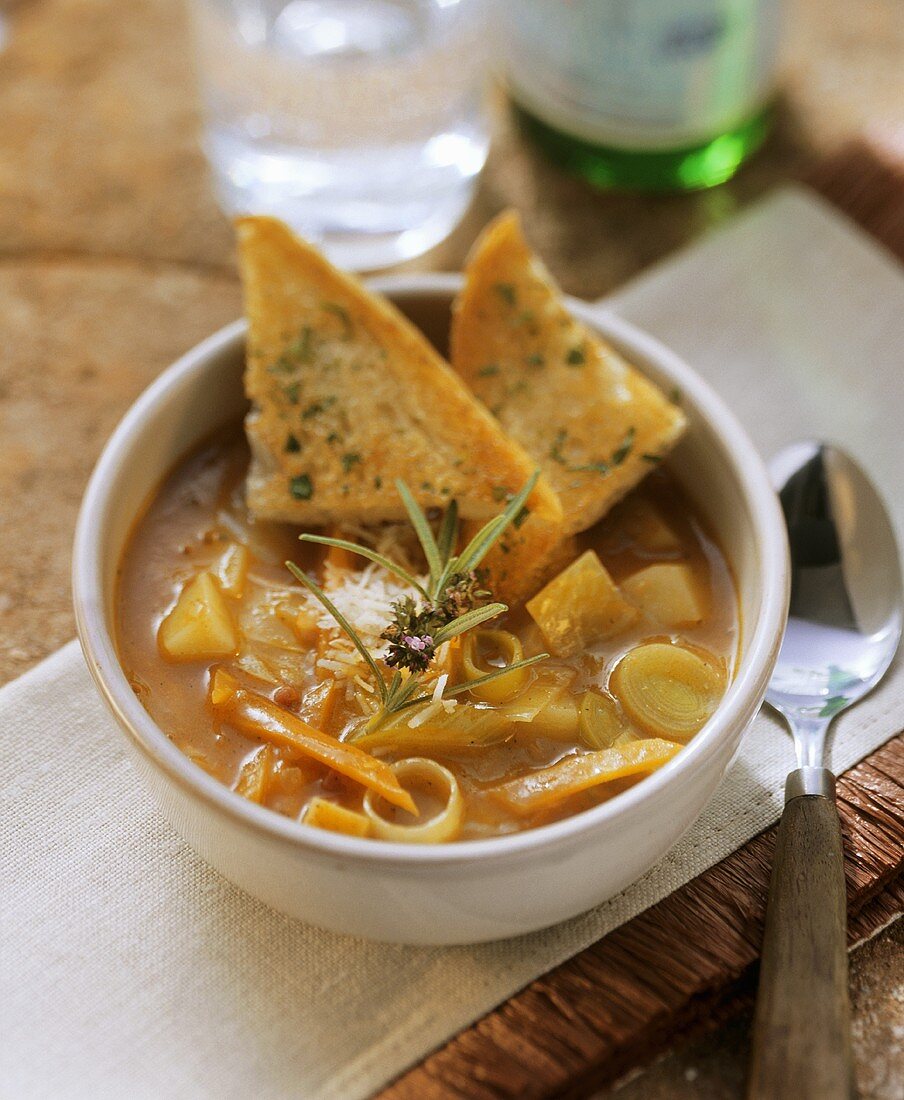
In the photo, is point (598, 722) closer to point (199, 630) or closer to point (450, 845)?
point (450, 845)

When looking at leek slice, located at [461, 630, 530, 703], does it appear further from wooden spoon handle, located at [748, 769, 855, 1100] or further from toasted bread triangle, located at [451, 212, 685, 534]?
wooden spoon handle, located at [748, 769, 855, 1100]

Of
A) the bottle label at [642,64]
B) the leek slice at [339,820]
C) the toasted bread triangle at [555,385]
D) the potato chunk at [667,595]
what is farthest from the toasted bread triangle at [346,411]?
the bottle label at [642,64]

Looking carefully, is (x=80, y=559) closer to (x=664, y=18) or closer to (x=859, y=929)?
(x=859, y=929)

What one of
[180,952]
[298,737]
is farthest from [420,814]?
[180,952]

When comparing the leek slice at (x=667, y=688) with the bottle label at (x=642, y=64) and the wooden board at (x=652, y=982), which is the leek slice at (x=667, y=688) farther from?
the bottle label at (x=642, y=64)

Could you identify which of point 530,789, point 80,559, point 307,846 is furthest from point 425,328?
point 307,846

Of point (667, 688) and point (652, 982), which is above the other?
point (667, 688)
